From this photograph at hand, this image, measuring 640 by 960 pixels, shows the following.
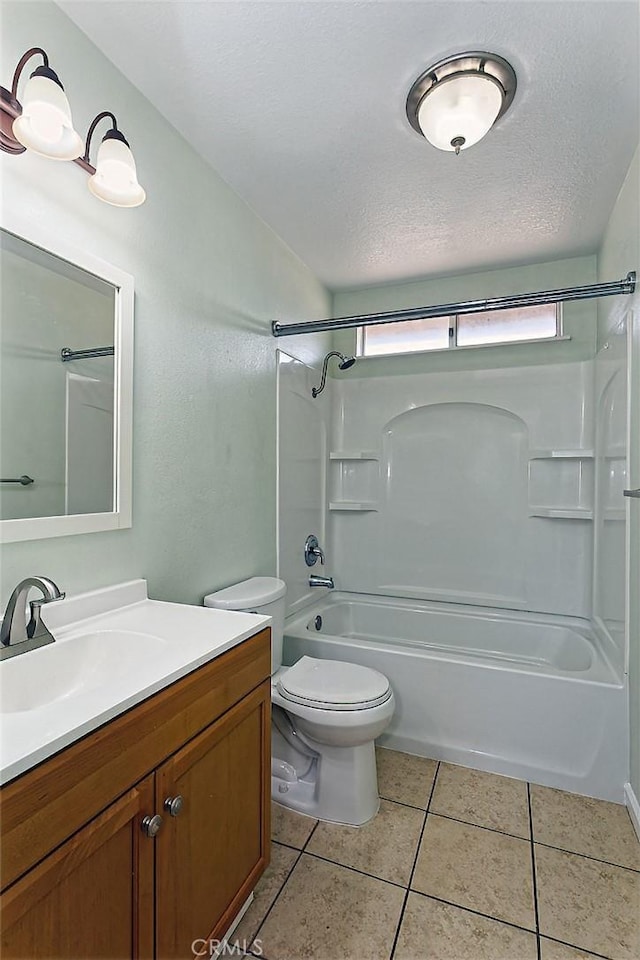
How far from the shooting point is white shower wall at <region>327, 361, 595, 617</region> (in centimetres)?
286

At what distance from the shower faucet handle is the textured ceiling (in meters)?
1.70

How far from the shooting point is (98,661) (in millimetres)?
1258

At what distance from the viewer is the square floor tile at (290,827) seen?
1.73 meters

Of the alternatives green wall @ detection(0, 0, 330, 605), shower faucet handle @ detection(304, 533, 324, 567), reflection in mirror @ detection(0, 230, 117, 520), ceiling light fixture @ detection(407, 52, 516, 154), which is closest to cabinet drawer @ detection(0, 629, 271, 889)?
green wall @ detection(0, 0, 330, 605)

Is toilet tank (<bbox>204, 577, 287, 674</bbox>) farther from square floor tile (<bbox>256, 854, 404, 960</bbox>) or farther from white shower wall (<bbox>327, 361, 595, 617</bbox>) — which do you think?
white shower wall (<bbox>327, 361, 595, 617</bbox>)

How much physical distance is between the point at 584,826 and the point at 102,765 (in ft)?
6.00

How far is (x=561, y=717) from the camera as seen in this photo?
6.70ft

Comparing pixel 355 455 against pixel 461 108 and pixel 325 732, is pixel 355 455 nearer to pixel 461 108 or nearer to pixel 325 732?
pixel 325 732

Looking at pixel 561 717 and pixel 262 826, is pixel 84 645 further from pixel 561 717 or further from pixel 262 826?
pixel 561 717

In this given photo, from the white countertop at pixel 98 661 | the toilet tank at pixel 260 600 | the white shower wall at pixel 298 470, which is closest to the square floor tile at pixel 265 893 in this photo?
the toilet tank at pixel 260 600

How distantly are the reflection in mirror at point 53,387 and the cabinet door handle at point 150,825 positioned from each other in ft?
2.50

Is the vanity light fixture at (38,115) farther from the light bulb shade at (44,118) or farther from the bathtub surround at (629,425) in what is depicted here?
the bathtub surround at (629,425)

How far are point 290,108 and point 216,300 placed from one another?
2.37 feet

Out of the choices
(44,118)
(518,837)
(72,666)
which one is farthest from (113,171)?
(518,837)
